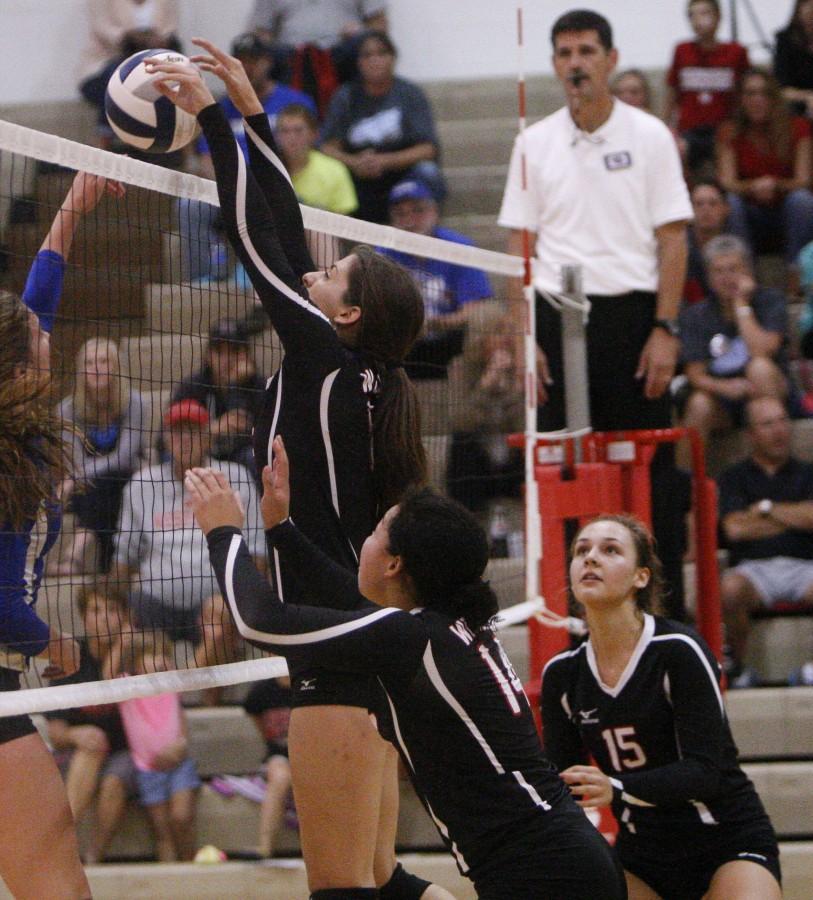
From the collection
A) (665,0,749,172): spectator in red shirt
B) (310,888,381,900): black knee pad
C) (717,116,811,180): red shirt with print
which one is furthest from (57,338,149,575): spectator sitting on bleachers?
(665,0,749,172): spectator in red shirt

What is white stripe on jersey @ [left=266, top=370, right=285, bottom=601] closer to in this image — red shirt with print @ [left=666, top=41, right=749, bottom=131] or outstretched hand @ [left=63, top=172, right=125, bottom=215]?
outstretched hand @ [left=63, top=172, right=125, bottom=215]

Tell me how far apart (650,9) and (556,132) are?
16.6 feet

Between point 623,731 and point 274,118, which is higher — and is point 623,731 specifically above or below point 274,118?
below

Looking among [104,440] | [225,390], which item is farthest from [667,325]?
[104,440]

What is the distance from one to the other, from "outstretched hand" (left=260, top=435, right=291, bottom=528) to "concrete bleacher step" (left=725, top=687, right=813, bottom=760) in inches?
136

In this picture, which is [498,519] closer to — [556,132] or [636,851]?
[556,132]

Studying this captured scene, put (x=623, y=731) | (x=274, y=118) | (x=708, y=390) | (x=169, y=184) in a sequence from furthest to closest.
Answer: (x=274, y=118)
(x=708, y=390)
(x=623, y=731)
(x=169, y=184)

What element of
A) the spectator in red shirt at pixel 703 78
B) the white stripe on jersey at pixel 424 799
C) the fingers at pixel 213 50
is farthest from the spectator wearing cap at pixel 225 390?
the spectator in red shirt at pixel 703 78

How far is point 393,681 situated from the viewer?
2.81 metres

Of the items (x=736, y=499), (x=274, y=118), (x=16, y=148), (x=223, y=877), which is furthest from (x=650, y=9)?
(x=16, y=148)

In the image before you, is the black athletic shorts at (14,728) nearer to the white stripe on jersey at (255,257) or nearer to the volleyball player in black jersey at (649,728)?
the white stripe on jersey at (255,257)

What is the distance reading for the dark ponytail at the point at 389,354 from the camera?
3.26m

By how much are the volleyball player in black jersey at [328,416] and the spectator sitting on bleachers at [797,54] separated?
595 cm

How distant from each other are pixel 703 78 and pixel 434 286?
10.6 feet
